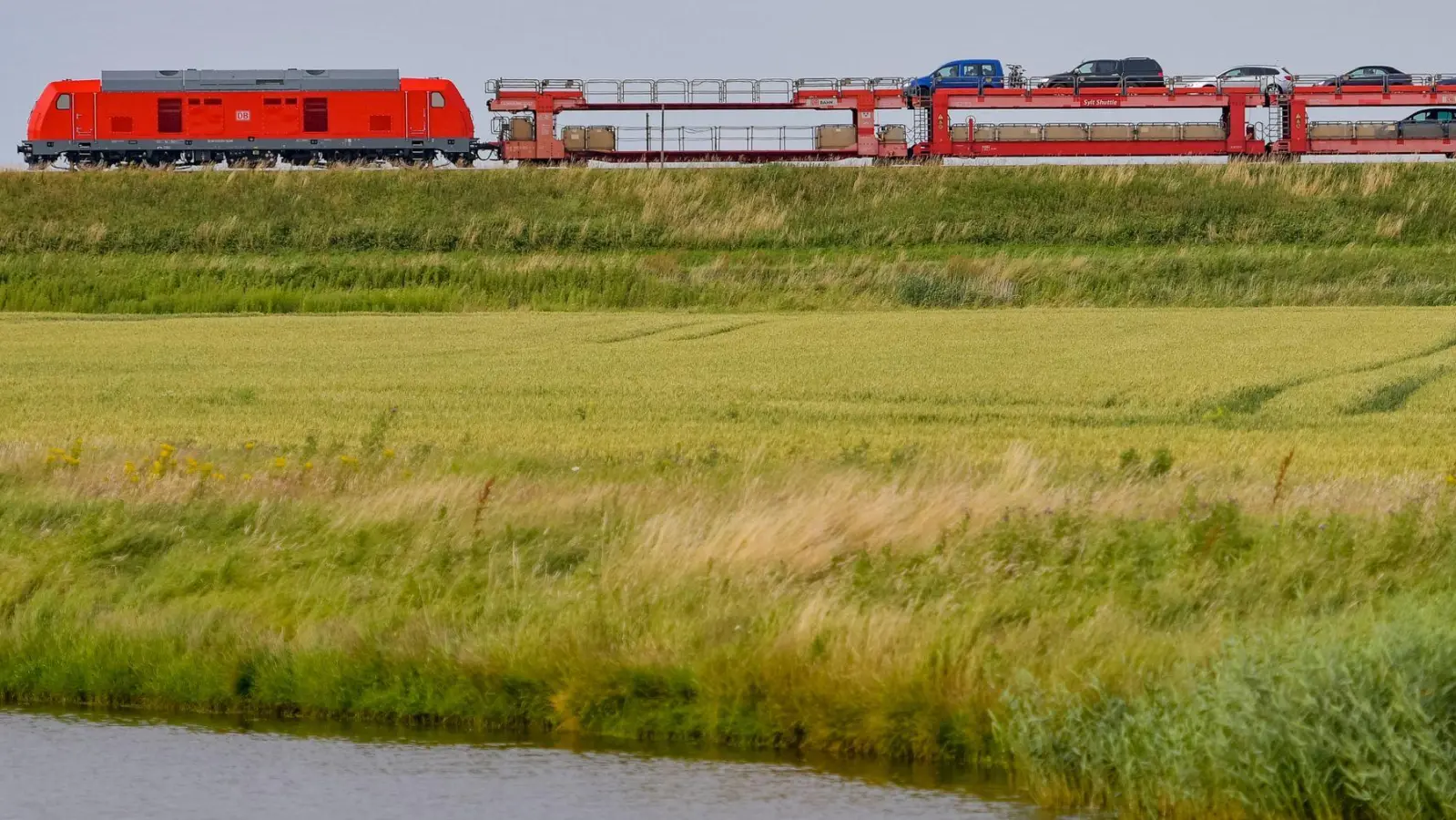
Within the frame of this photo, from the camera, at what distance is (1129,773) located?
933 cm

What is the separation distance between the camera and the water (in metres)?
9.70

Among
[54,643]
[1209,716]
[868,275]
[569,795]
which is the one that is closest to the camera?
[1209,716]

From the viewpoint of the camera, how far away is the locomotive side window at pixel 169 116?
60469 mm

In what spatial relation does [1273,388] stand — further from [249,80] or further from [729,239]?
[249,80]

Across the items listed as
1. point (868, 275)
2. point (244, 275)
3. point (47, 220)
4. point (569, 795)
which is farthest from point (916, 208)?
point (569, 795)

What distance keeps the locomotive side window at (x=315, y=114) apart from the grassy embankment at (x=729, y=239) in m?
2.56

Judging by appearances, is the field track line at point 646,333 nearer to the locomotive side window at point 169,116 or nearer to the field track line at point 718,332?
the field track line at point 718,332

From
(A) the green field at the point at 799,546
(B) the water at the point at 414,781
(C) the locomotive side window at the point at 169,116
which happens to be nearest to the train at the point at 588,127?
(C) the locomotive side window at the point at 169,116

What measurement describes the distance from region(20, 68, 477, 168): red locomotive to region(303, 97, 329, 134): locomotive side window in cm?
3

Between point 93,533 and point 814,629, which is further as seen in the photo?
point 93,533

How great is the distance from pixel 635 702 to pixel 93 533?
15.9 ft

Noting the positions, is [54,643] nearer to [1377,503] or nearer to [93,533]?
[93,533]

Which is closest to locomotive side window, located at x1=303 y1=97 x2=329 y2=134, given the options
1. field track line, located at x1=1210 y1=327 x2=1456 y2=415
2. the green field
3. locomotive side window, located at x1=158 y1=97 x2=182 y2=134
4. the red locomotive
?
the red locomotive

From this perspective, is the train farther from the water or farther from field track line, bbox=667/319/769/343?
the water
